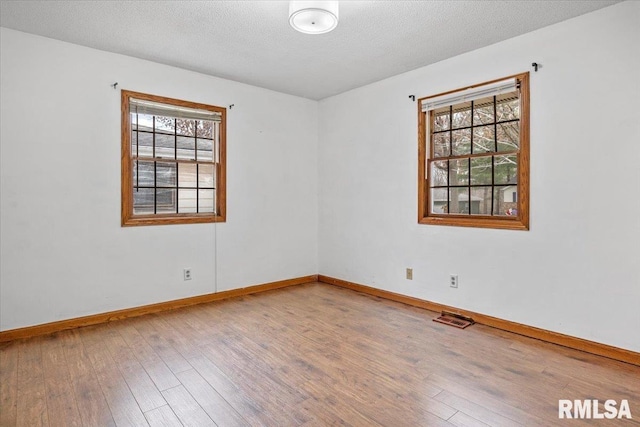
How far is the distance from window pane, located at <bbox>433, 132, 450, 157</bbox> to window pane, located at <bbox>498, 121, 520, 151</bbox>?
1.77 feet

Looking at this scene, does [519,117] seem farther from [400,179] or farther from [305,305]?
[305,305]

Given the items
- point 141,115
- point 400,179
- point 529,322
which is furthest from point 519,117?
point 141,115

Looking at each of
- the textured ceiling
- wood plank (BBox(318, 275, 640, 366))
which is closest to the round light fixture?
the textured ceiling

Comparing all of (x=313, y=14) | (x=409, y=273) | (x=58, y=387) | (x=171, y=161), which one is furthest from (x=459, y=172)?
(x=58, y=387)

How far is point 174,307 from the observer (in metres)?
3.81

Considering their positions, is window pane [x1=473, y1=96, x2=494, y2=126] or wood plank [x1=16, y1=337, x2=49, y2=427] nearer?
wood plank [x1=16, y1=337, x2=49, y2=427]

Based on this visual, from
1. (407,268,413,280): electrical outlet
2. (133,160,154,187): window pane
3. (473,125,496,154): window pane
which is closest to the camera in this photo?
(473,125,496,154): window pane

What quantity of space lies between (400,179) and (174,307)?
289 cm

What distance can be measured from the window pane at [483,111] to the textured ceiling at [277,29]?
19.9 inches

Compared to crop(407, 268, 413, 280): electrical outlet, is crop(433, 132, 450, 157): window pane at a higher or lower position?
higher

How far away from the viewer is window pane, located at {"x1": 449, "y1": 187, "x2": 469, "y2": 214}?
11.7 ft

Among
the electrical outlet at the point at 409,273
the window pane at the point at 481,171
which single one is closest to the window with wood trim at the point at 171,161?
the electrical outlet at the point at 409,273

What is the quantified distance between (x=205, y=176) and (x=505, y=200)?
322cm

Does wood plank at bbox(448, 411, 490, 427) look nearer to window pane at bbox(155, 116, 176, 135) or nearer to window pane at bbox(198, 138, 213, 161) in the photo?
window pane at bbox(198, 138, 213, 161)
